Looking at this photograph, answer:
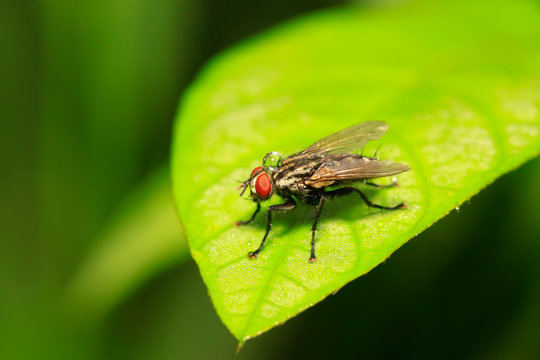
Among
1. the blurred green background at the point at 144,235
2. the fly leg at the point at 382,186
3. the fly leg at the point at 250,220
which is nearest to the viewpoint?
the fly leg at the point at 250,220

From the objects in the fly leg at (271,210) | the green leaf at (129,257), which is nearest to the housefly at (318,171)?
the fly leg at (271,210)

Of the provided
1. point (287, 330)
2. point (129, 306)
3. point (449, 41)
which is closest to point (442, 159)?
point (449, 41)

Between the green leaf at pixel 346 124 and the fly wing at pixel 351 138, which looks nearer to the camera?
the green leaf at pixel 346 124

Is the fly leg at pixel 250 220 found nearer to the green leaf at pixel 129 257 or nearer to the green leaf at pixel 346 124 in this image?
the green leaf at pixel 346 124

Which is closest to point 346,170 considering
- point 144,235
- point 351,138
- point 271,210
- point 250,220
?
point 351,138

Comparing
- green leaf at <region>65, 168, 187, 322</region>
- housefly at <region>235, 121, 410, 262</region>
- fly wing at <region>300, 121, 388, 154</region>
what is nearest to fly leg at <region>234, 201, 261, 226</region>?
housefly at <region>235, 121, 410, 262</region>

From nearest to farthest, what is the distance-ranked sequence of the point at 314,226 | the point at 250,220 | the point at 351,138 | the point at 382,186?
the point at 314,226 < the point at 250,220 < the point at 382,186 < the point at 351,138

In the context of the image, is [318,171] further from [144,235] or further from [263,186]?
[144,235]

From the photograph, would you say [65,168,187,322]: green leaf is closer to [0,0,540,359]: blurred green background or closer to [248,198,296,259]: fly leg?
[0,0,540,359]: blurred green background
